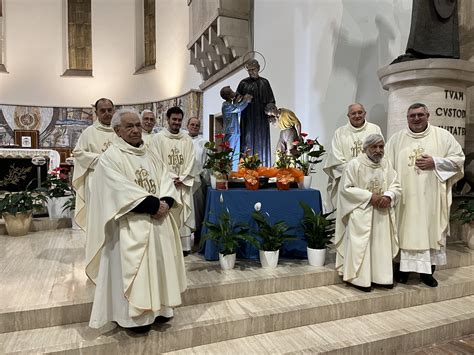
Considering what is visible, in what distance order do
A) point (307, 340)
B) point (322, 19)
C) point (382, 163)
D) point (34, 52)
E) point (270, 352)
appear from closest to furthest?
1. point (270, 352)
2. point (307, 340)
3. point (382, 163)
4. point (322, 19)
5. point (34, 52)

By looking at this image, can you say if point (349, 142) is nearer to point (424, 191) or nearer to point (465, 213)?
point (424, 191)

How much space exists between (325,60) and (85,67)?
1040cm

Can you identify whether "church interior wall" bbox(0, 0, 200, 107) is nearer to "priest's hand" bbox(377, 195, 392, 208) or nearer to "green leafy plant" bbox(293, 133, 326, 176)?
"green leafy plant" bbox(293, 133, 326, 176)

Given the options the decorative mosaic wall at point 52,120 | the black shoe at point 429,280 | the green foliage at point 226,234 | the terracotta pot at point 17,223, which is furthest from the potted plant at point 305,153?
the decorative mosaic wall at point 52,120

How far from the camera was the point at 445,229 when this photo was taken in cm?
352

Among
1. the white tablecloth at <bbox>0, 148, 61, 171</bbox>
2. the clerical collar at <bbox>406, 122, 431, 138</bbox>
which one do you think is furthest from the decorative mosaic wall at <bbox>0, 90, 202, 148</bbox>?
the clerical collar at <bbox>406, 122, 431, 138</bbox>

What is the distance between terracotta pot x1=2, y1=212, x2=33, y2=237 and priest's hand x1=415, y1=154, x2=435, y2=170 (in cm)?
491

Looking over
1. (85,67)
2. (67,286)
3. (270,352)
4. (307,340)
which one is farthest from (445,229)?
(85,67)

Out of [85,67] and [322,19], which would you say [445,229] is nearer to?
[322,19]

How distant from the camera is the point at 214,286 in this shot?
3.13 meters

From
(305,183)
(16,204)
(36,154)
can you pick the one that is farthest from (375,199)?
(36,154)

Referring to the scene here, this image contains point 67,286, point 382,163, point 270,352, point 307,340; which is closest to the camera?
point 270,352

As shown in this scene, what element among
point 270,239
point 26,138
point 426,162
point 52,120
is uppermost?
point 52,120

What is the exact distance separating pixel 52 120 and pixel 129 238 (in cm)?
1199
